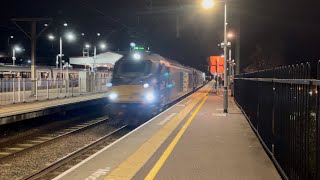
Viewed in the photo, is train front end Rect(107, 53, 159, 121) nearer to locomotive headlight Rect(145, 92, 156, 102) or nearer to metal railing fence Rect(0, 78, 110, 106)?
locomotive headlight Rect(145, 92, 156, 102)

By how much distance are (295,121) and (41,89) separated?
23.7 meters

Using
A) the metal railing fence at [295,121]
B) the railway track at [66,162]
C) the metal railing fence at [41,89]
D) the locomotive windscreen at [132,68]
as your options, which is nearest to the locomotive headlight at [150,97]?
the locomotive windscreen at [132,68]

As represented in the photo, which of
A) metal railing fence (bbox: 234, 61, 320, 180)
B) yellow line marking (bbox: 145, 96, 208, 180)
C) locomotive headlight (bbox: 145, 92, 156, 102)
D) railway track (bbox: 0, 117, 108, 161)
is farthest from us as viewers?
locomotive headlight (bbox: 145, 92, 156, 102)

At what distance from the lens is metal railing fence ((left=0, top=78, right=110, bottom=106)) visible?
76.4 ft

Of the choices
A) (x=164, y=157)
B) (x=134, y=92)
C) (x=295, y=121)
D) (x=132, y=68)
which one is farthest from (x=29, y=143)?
(x=295, y=121)

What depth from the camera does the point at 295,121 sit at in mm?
6117

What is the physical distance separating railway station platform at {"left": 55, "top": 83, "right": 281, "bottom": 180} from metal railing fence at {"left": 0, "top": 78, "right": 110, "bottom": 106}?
12.9m

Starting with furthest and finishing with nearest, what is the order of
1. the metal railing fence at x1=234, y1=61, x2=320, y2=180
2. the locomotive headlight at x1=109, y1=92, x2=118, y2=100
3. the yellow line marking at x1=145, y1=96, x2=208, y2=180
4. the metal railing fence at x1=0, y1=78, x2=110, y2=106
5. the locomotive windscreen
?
the metal railing fence at x1=0, y1=78, x2=110, y2=106 → the locomotive windscreen → the locomotive headlight at x1=109, y1=92, x2=118, y2=100 → the yellow line marking at x1=145, y1=96, x2=208, y2=180 → the metal railing fence at x1=234, y1=61, x2=320, y2=180

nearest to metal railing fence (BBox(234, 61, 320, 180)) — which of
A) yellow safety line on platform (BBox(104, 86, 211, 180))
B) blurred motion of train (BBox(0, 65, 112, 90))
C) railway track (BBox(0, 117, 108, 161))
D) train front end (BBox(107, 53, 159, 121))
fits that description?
yellow safety line on platform (BBox(104, 86, 211, 180))

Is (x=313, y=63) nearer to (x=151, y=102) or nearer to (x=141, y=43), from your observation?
(x=151, y=102)

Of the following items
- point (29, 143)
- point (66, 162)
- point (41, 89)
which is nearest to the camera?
point (66, 162)

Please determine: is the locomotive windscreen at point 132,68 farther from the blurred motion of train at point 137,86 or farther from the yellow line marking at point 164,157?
the yellow line marking at point 164,157

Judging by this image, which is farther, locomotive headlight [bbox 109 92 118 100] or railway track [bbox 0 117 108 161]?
locomotive headlight [bbox 109 92 118 100]

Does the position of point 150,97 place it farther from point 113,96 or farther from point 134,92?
point 113,96
